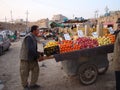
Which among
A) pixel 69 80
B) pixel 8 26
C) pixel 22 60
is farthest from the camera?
pixel 8 26

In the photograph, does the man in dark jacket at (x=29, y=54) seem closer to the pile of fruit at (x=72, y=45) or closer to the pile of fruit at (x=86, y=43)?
the pile of fruit at (x=72, y=45)

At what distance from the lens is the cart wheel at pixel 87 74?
6.74 metres

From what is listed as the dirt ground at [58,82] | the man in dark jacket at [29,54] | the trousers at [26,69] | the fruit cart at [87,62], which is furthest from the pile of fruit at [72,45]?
the dirt ground at [58,82]

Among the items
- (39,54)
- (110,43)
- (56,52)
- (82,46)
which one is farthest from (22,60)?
(110,43)

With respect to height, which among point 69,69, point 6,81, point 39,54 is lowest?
point 6,81

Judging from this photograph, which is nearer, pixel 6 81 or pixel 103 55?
pixel 103 55

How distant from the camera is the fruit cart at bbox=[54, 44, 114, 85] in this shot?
6.53 meters

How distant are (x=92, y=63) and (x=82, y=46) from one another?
2.14ft

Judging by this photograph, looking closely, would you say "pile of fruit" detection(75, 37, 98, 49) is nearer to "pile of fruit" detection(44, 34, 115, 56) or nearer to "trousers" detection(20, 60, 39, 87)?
"pile of fruit" detection(44, 34, 115, 56)

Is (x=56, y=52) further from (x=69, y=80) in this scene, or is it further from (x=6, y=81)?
(x=6, y=81)

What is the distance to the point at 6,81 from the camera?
26.1 feet

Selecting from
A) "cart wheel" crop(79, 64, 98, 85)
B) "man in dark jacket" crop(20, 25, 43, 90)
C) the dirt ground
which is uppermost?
"man in dark jacket" crop(20, 25, 43, 90)

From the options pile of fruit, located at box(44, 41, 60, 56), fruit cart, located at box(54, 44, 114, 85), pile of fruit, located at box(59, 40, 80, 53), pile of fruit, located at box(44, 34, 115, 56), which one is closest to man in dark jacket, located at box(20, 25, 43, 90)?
pile of fruit, located at box(44, 41, 60, 56)

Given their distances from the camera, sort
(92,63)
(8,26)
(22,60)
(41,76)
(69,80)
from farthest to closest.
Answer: (8,26), (41,76), (69,80), (92,63), (22,60)
